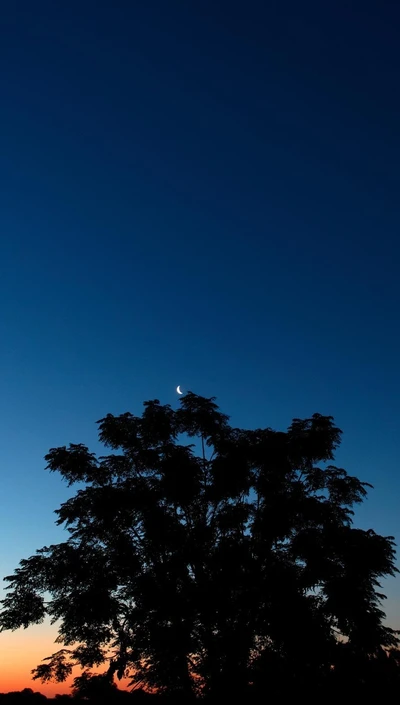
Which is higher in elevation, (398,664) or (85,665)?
(398,664)

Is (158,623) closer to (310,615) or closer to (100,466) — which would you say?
(310,615)

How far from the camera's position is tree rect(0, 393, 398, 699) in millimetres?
21562

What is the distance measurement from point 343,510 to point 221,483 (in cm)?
754

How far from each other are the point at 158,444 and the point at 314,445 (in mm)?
9946

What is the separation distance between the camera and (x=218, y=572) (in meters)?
22.8

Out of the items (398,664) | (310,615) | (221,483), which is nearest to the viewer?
(310,615)

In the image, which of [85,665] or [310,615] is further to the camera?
[85,665]

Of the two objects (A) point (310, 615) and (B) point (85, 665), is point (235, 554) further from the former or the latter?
(B) point (85, 665)

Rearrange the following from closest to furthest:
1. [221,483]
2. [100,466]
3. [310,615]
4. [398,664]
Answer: [310,615] → [398,664] → [221,483] → [100,466]

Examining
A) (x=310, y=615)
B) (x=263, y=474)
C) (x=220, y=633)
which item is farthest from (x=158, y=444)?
(x=310, y=615)

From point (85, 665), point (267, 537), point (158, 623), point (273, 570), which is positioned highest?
point (267, 537)

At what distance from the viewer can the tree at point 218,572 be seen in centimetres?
2156

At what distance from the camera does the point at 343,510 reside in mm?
26609

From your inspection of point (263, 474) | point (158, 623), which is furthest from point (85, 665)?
point (263, 474)
